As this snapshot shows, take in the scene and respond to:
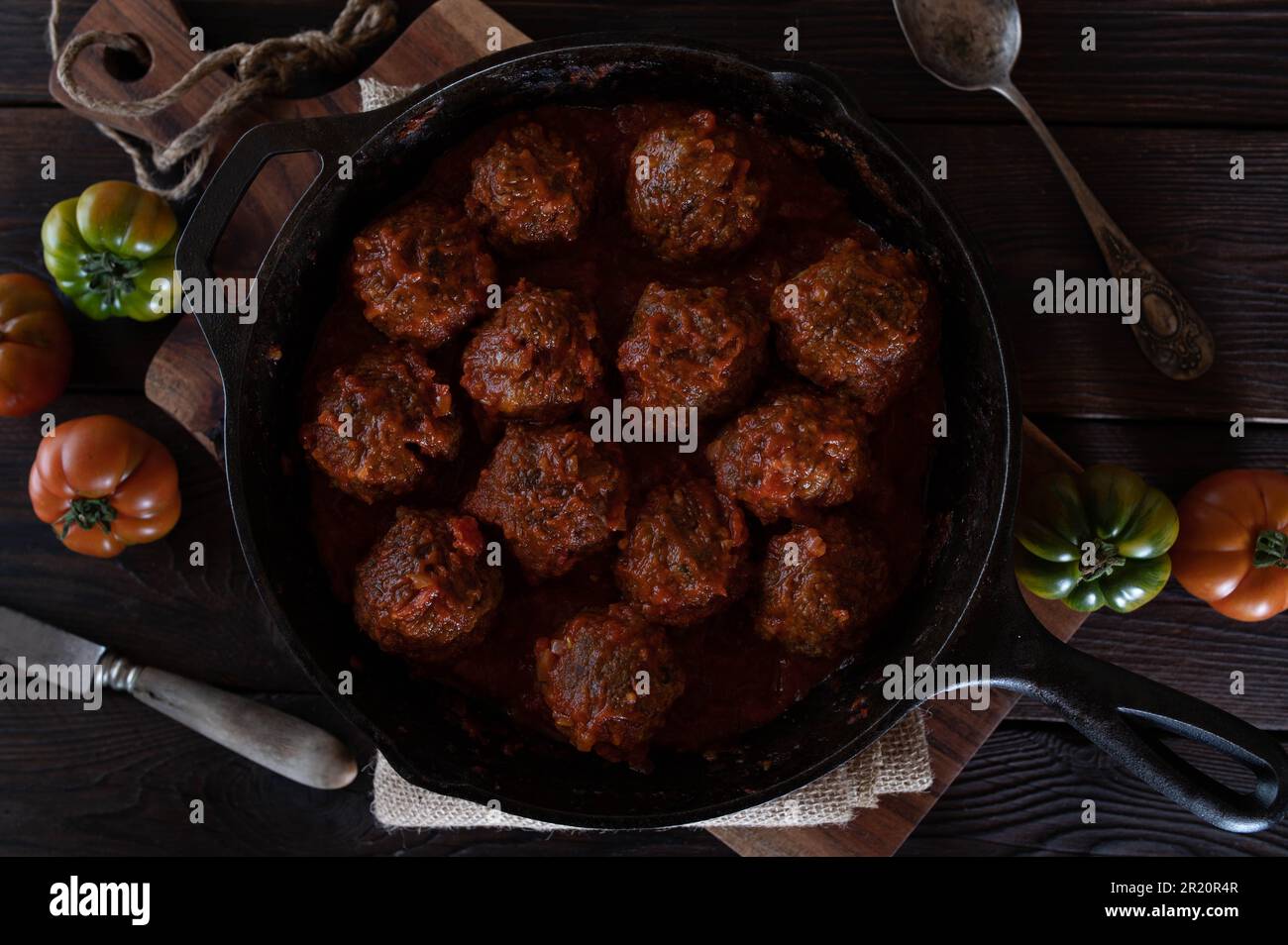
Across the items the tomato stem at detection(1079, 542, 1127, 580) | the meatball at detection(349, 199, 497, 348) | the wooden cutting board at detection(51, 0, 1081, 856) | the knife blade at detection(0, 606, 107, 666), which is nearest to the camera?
the meatball at detection(349, 199, 497, 348)

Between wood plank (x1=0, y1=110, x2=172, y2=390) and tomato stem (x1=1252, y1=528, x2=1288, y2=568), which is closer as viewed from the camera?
tomato stem (x1=1252, y1=528, x2=1288, y2=568)

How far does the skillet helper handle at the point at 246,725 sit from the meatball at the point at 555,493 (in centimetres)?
112

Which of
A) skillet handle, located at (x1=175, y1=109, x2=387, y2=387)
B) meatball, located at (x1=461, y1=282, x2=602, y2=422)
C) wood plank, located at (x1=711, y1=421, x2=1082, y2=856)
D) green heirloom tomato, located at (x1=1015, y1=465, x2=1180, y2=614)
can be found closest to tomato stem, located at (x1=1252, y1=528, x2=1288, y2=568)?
green heirloom tomato, located at (x1=1015, y1=465, x2=1180, y2=614)

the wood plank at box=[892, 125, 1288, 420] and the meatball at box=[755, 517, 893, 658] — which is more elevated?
the wood plank at box=[892, 125, 1288, 420]

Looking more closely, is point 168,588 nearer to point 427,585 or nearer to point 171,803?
point 171,803

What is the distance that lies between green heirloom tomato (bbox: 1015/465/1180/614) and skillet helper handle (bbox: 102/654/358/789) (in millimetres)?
2346

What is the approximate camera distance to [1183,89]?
3.41 meters

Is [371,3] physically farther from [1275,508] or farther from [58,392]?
[1275,508]

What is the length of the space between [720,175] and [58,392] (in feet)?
7.75

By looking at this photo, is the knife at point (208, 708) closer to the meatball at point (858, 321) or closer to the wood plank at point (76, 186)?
the wood plank at point (76, 186)

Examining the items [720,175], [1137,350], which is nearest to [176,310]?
[720,175]

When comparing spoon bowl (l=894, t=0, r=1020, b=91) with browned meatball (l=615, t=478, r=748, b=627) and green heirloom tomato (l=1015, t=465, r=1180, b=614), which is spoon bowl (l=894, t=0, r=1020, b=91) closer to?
green heirloom tomato (l=1015, t=465, r=1180, b=614)

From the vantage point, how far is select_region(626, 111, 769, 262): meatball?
2.71 m

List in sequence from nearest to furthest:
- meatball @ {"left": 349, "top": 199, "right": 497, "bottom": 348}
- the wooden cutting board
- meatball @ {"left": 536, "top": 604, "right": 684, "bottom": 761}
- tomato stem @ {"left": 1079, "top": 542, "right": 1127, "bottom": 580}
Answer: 1. meatball @ {"left": 536, "top": 604, "right": 684, "bottom": 761}
2. meatball @ {"left": 349, "top": 199, "right": 497, "bottom": 348}
3. tomato stem @ {"left": 1079, "top": 542, "right": 1127, "bottom": 580}
4. the wooden cutting board
